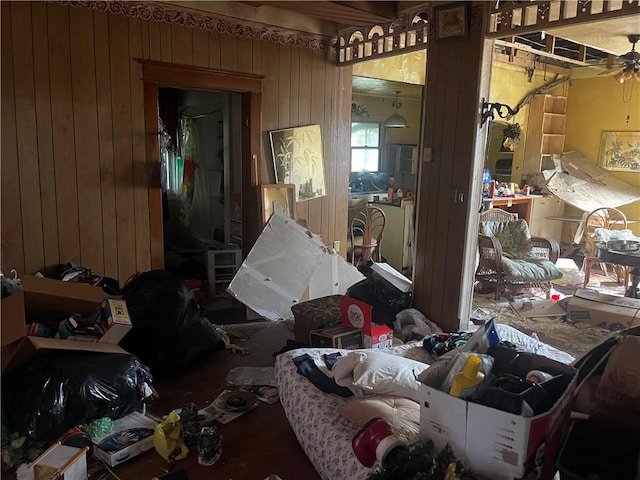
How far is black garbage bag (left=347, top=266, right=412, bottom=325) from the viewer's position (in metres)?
3.69

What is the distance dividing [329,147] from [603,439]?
142 inches

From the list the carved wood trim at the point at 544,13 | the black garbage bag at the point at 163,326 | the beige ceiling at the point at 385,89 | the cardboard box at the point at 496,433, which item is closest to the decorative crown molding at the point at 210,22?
the carved wood trim at the point at 544,13

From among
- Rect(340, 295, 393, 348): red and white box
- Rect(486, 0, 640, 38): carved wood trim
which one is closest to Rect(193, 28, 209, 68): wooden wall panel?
Rect(486, 0, 640, 38): carved wood trim

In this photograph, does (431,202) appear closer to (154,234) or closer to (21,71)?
(154,234)

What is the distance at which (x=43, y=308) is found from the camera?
269 centimetres

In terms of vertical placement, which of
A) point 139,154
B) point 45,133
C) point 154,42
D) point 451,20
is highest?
point 451,20

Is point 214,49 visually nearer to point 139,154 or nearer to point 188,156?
Answer: point 139,154

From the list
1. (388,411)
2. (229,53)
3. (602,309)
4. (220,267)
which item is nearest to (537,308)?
(602,309)

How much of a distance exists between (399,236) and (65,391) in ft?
14.7

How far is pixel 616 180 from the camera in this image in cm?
688

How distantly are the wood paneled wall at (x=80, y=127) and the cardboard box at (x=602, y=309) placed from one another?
3558mm

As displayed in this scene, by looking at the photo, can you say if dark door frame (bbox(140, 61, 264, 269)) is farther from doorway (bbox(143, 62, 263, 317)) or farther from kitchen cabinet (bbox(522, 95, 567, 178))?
kitchen cabinet (bbox(522, 95, 567, 178))

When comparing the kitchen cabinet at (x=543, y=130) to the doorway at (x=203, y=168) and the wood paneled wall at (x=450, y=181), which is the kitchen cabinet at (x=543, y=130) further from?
the doorway at (x=203, y=168)

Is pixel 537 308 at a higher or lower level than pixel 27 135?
lower
